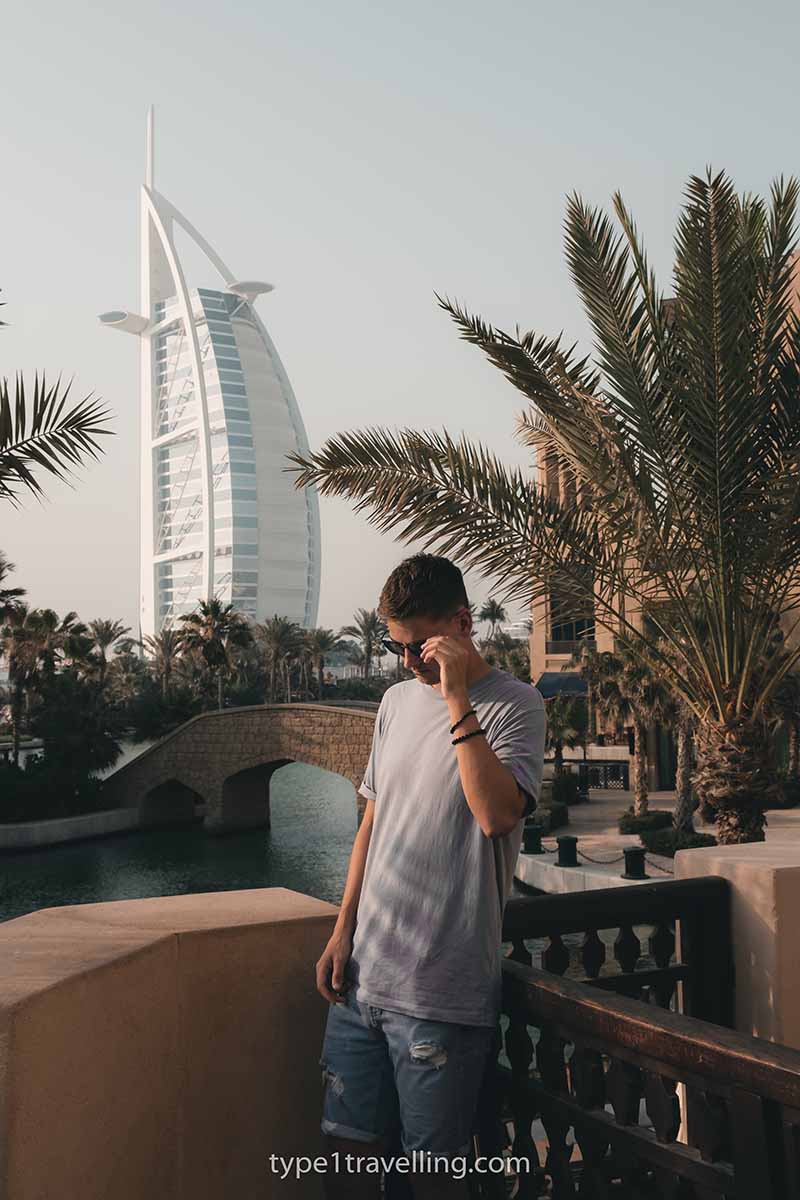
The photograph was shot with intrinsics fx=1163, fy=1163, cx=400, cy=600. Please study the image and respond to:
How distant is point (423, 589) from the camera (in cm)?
255

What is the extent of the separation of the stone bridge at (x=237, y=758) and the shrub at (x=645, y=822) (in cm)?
1239

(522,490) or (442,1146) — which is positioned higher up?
(522,490)

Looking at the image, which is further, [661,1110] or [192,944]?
[192,944]

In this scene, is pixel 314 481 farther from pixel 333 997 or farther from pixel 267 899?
pixel 333 997

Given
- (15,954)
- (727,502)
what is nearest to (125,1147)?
(15,954)

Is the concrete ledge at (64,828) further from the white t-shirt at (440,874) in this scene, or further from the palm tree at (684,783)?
the white t-shirt at (440,874)

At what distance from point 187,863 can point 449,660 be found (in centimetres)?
3720

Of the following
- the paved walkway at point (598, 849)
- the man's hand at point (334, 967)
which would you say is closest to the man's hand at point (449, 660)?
the man's hand at point (334, 967)

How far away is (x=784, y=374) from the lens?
741 cm

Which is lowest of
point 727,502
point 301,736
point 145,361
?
point 301,736

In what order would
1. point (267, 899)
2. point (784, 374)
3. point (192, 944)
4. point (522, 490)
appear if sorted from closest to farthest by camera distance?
point (192, 944)
point (267, 899)
point (784, 374)
point (522, 490)

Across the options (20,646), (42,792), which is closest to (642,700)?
(42,792)

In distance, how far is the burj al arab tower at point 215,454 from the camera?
136 meters

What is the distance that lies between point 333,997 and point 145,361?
148m
